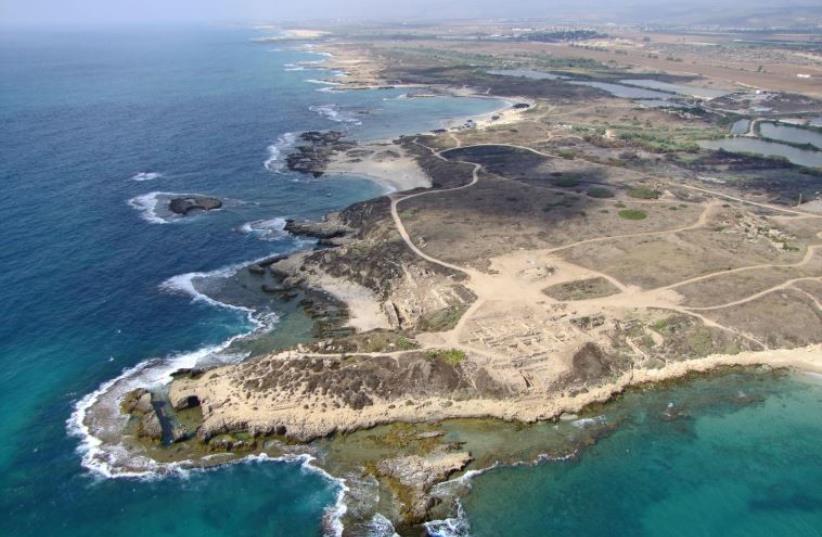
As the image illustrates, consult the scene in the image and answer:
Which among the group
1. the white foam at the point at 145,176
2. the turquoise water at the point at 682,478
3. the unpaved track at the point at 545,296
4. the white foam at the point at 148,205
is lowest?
the turquoise water at the point at 682,478

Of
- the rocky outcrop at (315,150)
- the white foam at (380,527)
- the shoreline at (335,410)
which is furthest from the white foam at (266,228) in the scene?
the white foam at (380,527)

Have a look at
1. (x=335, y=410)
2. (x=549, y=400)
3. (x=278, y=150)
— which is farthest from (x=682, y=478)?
(x=278, y=150)

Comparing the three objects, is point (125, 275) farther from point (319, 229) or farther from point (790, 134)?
point (790, 134)

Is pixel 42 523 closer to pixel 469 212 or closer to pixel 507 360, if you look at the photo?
pixel 507 360

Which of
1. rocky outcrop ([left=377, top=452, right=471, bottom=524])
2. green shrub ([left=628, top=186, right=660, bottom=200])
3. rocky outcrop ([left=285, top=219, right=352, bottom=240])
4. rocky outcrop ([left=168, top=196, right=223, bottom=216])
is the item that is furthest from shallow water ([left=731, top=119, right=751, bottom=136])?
rocky outcrop ([left=377, top=452, right=471, bottom=524])

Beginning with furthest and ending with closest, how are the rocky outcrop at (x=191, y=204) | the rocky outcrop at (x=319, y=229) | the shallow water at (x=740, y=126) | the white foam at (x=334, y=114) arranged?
the white foam at (x=334, y=114) → the shallow water at (x=740, y=126) → the rocky outcrop at (x=191, y=204) → the rocky outcrop at (x=319, y=229)

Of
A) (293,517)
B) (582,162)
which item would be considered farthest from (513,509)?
(582,162)

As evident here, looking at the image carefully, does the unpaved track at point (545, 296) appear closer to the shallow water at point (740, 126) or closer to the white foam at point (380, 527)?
the white foam at point (380, 527)
